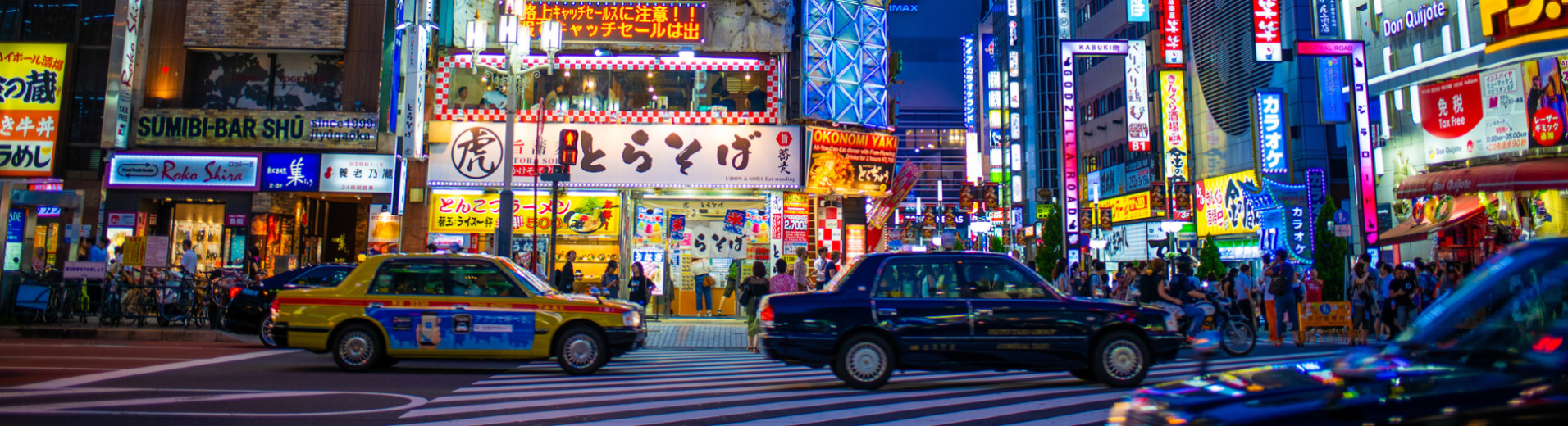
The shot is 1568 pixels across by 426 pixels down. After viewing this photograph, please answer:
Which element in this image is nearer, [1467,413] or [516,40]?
[1467,413]

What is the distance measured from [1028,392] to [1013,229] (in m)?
63.1

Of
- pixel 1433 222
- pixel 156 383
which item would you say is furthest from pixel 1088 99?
pixel 156 383

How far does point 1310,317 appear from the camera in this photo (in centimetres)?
1678

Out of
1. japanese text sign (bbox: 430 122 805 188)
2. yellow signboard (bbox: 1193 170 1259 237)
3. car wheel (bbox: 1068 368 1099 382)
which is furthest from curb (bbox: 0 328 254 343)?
yellow signboard (bbox: 1193 170 1259 237)

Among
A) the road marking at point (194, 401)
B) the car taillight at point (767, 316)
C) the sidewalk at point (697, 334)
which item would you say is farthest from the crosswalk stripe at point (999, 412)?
the sidewalk at point (697, 334)

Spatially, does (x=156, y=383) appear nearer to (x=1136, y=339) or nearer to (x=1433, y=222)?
(x=1136, y=339)

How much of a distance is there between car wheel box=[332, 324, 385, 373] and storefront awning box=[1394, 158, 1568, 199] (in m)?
26.9

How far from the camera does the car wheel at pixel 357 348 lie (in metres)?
11.2

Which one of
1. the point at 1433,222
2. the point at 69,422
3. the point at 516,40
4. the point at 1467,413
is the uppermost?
the point at 516,40

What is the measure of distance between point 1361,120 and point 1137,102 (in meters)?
12.4

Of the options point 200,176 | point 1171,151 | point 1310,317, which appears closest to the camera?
point 1310,317

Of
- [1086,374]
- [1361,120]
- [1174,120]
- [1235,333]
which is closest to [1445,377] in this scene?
[1086,374]

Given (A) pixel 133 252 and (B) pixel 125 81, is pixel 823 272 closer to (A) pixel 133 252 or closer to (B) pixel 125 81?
(A) pixel 133 252

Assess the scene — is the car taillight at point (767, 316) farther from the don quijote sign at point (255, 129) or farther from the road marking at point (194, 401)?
the don quijote sign at point (255, 129)
